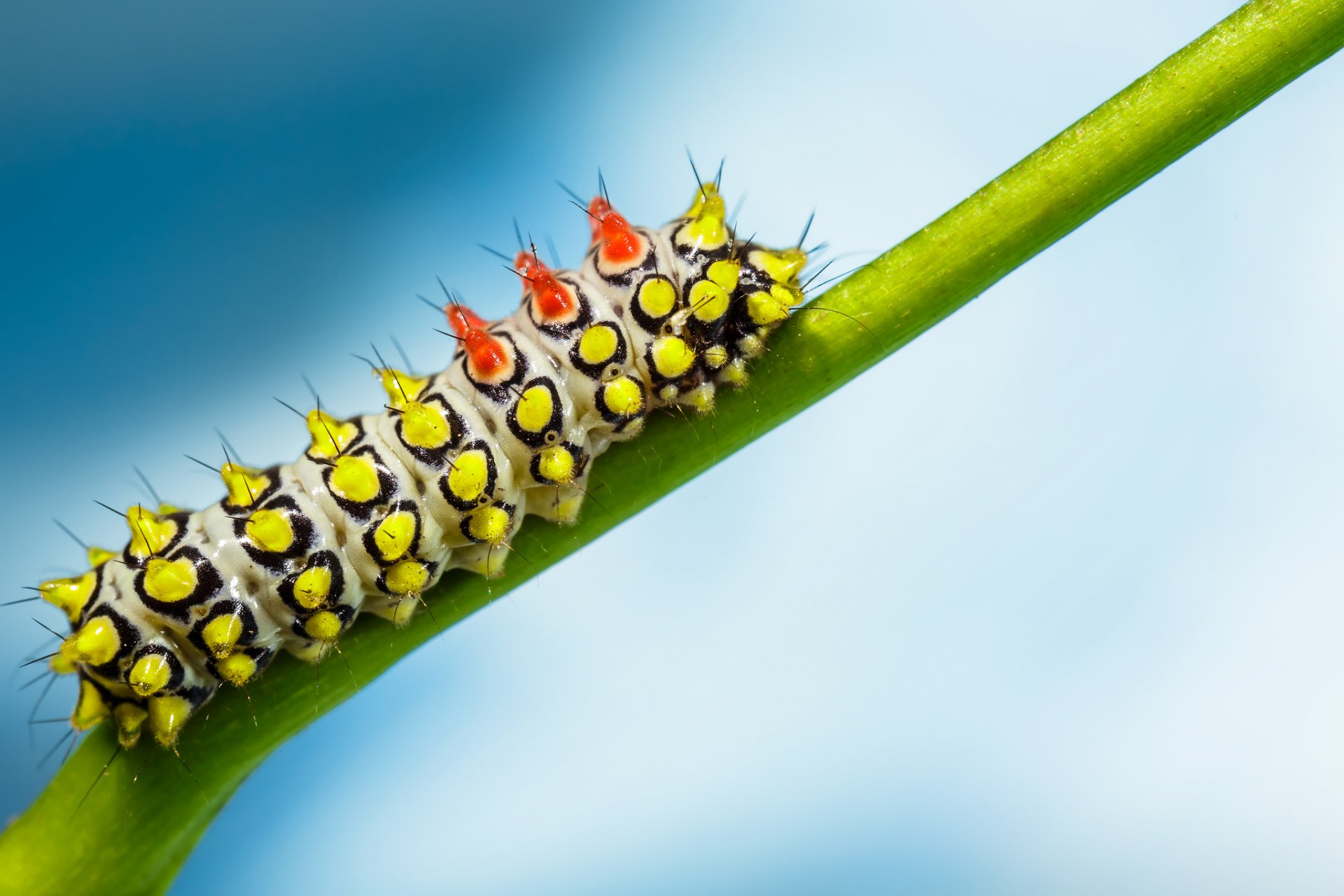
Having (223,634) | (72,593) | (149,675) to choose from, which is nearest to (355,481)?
(223,634)

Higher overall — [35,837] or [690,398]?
[690,398]

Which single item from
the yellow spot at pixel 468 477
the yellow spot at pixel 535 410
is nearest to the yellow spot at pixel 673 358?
the yellow spot at pixel 535 410

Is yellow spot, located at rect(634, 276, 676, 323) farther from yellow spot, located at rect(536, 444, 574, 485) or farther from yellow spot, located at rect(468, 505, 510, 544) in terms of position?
yellow spot, located at rect(468, 505, 510, 544)

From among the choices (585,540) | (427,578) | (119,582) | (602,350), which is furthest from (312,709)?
(602,350)

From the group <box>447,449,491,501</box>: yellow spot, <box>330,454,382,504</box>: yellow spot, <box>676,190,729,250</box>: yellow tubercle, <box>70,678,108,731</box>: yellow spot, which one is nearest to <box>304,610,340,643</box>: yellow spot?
<box>330,454,382,504</box>: yellow spot

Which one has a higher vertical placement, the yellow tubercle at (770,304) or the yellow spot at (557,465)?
the yellow tubercle at (770,304)

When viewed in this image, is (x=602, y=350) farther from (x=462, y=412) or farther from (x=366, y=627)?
(x=366, y=627)

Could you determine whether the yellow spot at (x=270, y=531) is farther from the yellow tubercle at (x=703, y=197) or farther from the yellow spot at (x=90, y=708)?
the yellow tubercle at (x=703, y=197)
